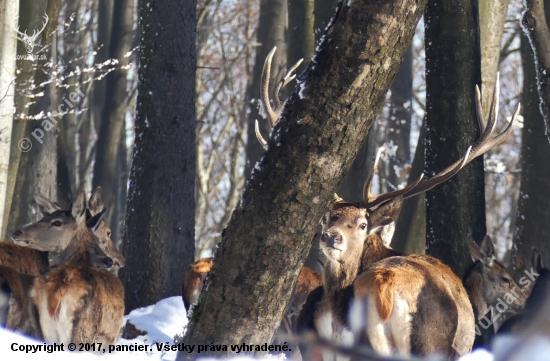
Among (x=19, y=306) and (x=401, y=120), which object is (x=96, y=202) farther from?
(x=401, y=120)

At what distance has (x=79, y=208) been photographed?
7160mm

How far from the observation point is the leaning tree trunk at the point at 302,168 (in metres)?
3.63

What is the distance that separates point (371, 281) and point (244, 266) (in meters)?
1.06

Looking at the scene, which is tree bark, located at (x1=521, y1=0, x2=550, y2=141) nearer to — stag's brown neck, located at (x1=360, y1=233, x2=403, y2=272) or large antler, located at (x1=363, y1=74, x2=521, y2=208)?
large antler, located at (x1=363, y1=74, x2=521, y2=208)

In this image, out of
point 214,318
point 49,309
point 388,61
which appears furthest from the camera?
point 49,309

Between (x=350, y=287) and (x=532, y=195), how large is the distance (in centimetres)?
500

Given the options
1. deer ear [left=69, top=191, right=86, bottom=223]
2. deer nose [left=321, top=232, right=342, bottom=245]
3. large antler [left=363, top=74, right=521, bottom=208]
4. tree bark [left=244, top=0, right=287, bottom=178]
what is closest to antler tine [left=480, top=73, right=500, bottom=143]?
large antler [left=363, top=74, right=521, bottom=208]

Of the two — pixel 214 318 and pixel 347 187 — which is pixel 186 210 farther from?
pixel 214 318

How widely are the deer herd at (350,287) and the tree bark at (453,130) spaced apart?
32 centimetres

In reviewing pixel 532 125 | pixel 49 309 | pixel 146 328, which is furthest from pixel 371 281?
pixel 532 125

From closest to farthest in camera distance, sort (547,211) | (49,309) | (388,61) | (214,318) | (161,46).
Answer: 1. (388,61)
2. (214,318)
3. (49,309)
4. (161,46)
5. (547,211)

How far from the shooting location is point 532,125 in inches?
372

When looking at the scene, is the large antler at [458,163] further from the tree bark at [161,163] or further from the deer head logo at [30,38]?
the deer head logo at [30,38]

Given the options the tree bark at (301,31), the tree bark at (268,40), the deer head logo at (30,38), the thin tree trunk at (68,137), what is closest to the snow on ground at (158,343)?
the tree bark at (301,31)
